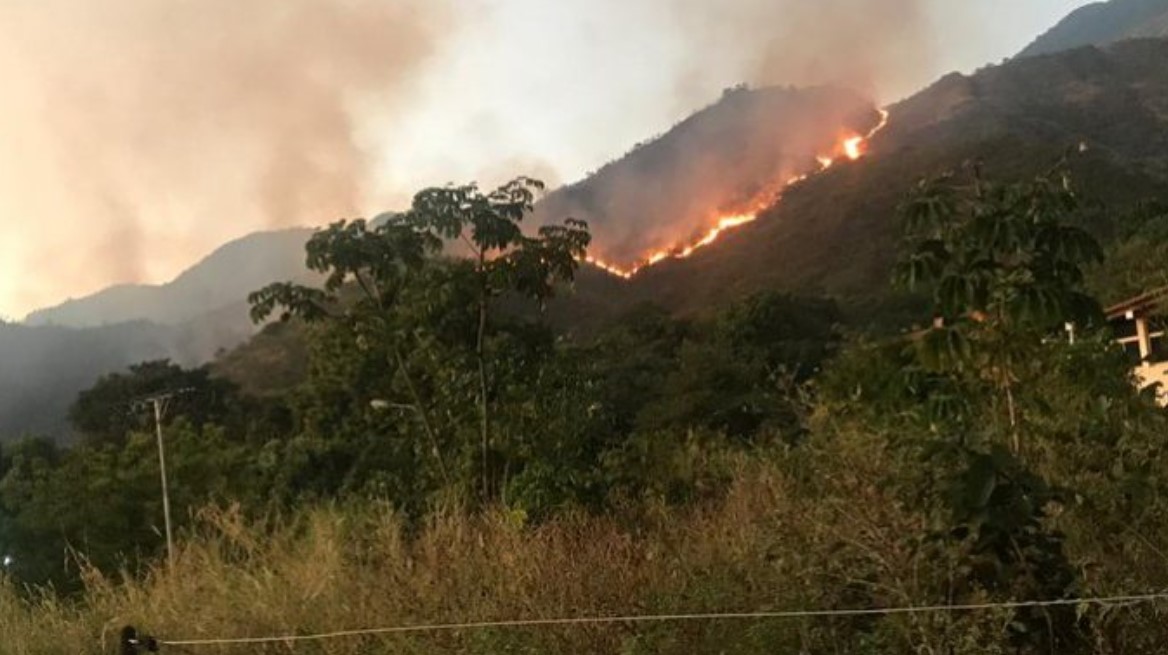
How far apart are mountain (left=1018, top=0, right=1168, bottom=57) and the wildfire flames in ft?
207

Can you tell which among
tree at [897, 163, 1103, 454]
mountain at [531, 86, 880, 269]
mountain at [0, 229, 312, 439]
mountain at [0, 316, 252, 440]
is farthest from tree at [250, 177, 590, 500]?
mountain at [531, 86, 880, 269]

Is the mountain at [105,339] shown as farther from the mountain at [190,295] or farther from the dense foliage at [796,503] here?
the dense foliage at [796,503]

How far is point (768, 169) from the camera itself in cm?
12106

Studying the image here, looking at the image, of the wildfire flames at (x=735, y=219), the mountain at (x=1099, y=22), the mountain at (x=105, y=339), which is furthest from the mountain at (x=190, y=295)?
the mountain at (x=1099, y=22)

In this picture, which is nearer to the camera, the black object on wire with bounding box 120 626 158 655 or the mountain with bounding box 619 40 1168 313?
the black object on wire with bounding box 120 626 158 655

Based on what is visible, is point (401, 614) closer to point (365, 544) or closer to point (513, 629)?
point (513, 629)

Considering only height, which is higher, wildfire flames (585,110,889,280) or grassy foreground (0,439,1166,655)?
wildfire flames (585,110,889,280)

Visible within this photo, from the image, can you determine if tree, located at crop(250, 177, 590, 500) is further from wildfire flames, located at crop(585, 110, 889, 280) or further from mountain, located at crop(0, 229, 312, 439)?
wildfire flames, located at crop(585, 110, 889, 280)

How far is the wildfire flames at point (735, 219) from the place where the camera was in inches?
3809

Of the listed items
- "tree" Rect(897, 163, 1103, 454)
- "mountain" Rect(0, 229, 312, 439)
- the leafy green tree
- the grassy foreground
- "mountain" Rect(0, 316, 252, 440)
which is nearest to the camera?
the grassy foreground

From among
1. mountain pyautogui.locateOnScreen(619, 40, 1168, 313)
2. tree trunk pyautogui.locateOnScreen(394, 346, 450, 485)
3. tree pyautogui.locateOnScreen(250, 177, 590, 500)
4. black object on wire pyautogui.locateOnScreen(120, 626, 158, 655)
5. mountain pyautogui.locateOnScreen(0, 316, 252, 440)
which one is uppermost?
mountain pyautogui.locateOnScreen(619, 40, 1168, 313)

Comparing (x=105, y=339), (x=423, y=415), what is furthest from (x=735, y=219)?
(x=423, y=415)

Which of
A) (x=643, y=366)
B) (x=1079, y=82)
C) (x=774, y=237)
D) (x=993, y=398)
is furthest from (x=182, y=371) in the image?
(x=1079, y=82)

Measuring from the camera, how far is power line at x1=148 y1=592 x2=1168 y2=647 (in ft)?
10.7
